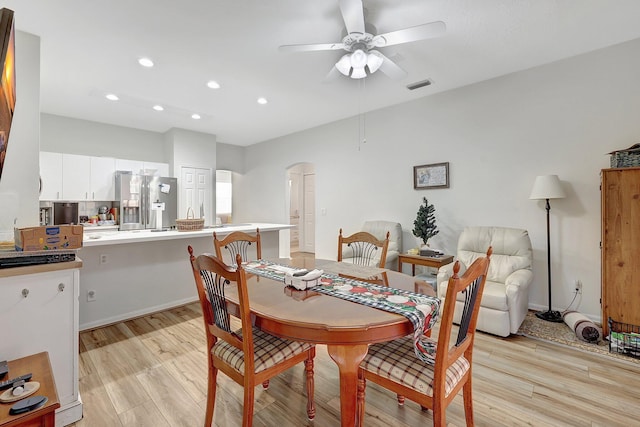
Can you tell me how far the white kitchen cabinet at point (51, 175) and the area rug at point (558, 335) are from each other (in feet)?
20.8

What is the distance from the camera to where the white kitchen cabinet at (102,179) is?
4895 millimetres

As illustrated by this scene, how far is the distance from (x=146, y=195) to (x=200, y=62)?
3.12m

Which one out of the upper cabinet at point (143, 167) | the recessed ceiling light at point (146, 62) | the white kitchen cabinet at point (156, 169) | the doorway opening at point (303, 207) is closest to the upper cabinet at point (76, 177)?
the upper cabinet at point (143, 167)

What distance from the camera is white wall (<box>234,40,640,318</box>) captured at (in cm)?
296

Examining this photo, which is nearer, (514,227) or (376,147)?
(514,227)

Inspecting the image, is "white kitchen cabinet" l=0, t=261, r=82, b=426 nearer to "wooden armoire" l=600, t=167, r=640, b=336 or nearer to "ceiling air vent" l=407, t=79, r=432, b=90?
"ceiling air vent" l=407, t=79, r=432, b=90

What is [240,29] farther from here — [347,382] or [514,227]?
[514,227]

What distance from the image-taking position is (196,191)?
587 centimetres

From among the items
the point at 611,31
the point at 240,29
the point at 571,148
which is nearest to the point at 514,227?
the point at 571,148

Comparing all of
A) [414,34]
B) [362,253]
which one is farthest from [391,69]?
[362,253]

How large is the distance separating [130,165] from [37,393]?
4.88 m

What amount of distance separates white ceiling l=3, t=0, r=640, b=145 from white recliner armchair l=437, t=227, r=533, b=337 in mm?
1880

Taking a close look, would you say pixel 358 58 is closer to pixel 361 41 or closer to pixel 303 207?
pixel 361 41

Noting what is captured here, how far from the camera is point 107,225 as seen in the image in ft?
16.7
